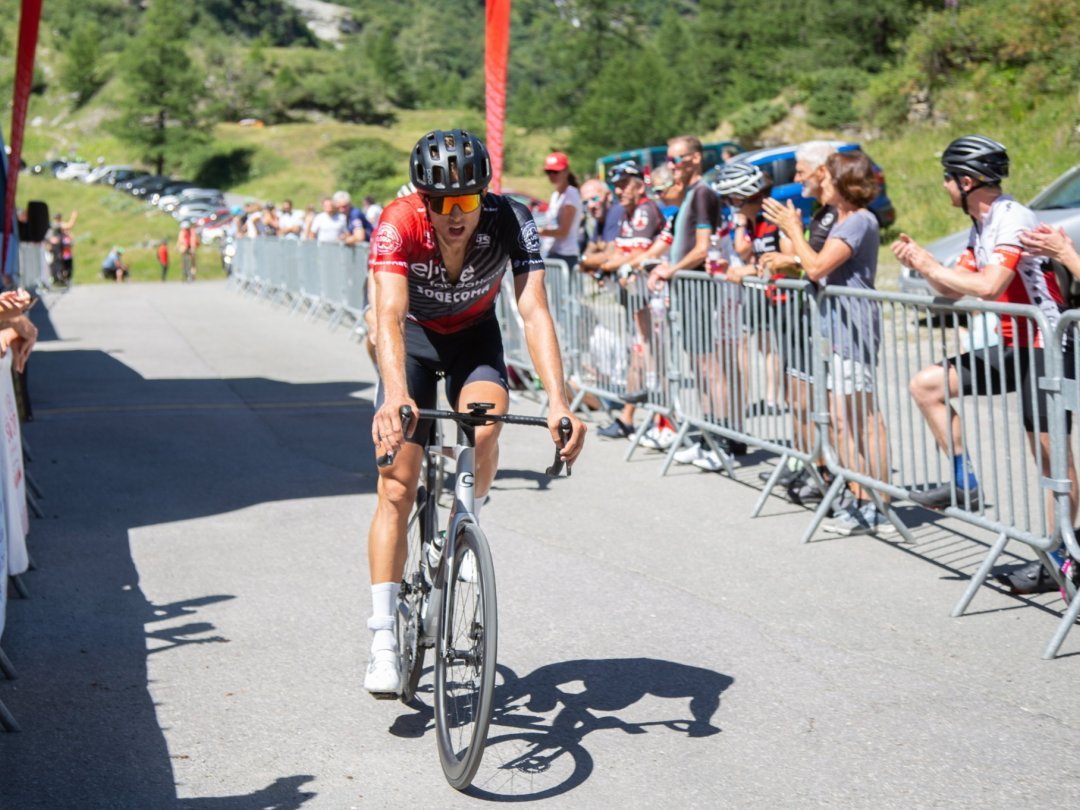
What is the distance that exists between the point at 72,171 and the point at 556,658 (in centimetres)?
10597

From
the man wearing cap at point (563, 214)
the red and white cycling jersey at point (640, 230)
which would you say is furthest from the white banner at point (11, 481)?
the man wearing cap at point (563, 214)

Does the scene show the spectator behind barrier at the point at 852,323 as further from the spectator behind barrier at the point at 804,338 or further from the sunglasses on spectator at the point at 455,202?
the sunglasses on spectator at the point at 455,202

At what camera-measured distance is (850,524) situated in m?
8.06

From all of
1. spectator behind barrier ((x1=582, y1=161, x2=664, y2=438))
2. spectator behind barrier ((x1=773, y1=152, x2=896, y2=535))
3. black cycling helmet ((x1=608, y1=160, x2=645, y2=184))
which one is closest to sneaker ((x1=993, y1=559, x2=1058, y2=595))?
spectator behind barrier ((x1=773, y1=152, x2=896, y2=535))

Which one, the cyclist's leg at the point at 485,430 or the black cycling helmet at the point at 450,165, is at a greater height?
the black cycling helmet at the point at 450,165

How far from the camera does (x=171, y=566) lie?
24.7 feet

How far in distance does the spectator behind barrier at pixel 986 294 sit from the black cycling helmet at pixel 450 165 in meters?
2.51

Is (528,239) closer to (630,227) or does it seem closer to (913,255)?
(913,255)

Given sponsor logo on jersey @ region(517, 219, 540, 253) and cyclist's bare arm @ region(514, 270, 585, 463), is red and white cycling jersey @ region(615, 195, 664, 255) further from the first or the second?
cyclist's bare arm @ region(514, 270, 585, 463)

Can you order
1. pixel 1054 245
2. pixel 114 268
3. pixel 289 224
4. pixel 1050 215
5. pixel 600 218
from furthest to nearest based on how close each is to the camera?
1. pixel 114 268
2. pixel 289 224
3. pixel 1050 215
4. pixel 600 218
5. pixel 1054 245

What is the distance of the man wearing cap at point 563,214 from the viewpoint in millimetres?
Result: 13195

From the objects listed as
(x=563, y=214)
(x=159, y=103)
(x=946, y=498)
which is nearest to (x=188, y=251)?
(x=563, y=214)

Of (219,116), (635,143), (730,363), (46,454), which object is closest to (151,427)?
(46,454)

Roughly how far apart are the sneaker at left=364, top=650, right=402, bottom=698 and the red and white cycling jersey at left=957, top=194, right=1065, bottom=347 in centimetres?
309
